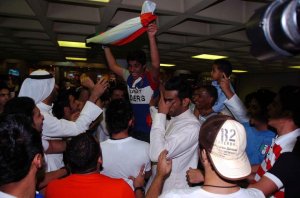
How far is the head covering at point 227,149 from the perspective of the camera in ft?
3.94

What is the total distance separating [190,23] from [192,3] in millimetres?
1744

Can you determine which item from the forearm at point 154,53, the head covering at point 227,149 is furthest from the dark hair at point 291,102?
the forearm at point 154,53

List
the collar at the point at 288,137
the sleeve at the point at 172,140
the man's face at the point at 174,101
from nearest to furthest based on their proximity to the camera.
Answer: the collar at the point at 288,137 < the sleeve at the point at 172,140 < the man's face at the point at 174,101

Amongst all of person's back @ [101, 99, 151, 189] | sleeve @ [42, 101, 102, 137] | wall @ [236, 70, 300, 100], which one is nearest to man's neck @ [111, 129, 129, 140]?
person's back @ [101, 99, 151, 189]

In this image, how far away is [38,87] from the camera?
8.07ft

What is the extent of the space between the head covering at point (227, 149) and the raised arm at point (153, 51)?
1638 mm

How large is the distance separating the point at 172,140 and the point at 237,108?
1189mm

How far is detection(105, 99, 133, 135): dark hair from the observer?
2.19 meters

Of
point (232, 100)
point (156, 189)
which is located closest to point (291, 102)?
point (232, 100)

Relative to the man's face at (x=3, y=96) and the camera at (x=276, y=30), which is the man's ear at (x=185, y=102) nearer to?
the camera at (x=276, y=30)

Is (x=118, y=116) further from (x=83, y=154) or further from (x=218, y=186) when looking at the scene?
(x=218, y=186)

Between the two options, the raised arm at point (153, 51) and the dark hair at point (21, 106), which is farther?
the raised arm at point (153, 51)

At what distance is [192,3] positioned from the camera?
13.0 ft

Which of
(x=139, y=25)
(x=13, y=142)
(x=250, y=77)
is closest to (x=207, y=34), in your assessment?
(x=139, y=25)
